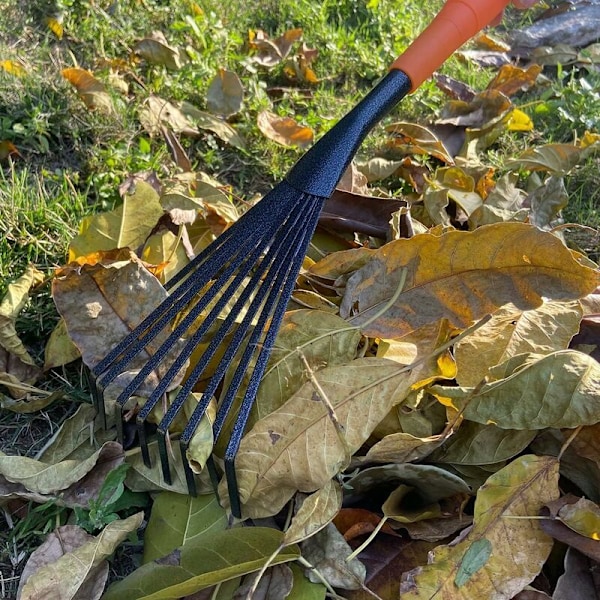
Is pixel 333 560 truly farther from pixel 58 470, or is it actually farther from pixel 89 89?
pixel 89 89

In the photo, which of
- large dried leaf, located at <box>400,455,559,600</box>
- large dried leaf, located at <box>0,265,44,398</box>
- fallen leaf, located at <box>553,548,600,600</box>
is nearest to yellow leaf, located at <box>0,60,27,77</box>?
large dried leaf, located at <box>0,265,44,398</box>

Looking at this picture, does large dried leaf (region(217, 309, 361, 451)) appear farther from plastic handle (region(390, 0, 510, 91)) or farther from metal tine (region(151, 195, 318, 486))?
plastic handle (region(390, 0, 510, 91))

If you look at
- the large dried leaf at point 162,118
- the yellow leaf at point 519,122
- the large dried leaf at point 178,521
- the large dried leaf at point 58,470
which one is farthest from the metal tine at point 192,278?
the yellow leaf at point 519,122

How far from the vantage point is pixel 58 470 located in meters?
1.10

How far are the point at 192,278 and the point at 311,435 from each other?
0.40 meters

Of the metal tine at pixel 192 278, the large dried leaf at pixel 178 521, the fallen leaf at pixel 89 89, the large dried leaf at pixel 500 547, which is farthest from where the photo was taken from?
the fallen leaf at pixel 89 89

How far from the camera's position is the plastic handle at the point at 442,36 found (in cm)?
142

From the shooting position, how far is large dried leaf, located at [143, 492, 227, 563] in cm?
104

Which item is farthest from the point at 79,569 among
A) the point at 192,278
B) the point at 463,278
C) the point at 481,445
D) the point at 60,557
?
the point at 463,278

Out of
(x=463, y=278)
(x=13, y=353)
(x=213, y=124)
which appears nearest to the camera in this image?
(x=463, y=278)

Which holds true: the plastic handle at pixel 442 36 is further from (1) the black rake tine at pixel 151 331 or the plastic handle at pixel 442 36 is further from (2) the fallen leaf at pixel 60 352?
(2) the fallen leaf at pixel 60 352

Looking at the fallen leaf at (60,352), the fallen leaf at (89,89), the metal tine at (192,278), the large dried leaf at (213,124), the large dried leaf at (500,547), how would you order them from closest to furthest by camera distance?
1. the large dried leaf at (500,547)
2. the metal tine at (192,278)
3. the fallen leaf at (60,352)
4. the fallen leaf at (89,89)
5. the large dried leaf at (213,124)

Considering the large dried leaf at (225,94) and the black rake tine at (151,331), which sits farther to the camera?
the large dried leaf at (225,94)

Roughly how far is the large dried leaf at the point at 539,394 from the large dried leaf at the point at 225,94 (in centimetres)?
121
